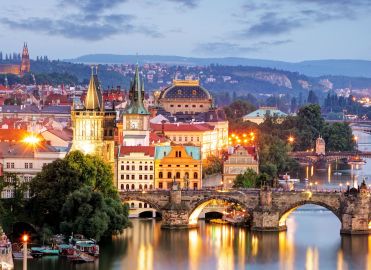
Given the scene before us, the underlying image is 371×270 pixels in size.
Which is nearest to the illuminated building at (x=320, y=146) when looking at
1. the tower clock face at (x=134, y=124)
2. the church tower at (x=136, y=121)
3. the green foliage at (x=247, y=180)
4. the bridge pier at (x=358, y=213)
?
the church tower at (x=136, y=121)

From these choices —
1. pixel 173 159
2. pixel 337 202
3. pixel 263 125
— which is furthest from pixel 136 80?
pixel 263 125

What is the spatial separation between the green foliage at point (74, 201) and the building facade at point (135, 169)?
32.1 ft

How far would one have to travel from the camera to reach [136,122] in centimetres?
7538

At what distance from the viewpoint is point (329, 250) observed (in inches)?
2249

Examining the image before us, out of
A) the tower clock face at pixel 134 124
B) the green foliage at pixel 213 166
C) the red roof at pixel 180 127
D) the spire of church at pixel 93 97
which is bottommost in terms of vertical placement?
the green foliage at pixel 213 166

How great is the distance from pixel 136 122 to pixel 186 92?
39573 millimetres

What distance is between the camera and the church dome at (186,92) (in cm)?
11469

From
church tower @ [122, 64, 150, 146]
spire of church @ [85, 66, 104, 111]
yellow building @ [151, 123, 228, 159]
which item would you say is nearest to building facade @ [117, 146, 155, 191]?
spire of church @ [85, 66, 104, 111]

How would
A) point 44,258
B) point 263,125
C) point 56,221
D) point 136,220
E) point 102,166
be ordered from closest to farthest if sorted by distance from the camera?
point 44,258 → point 56,221 → point 102,166 → point 136,220 → point 263,125

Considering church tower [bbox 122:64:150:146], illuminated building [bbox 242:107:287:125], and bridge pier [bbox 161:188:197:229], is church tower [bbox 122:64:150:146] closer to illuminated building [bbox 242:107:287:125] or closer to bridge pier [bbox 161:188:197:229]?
bridge pier [bbox 161:188:197:229]

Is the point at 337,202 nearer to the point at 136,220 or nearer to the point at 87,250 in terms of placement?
the point at 136,220

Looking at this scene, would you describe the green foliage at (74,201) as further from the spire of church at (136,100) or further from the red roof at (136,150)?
the spire of church at (136,100)

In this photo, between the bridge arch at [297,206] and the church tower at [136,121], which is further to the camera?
the church tower at [136,121]

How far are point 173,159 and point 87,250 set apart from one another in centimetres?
1757
